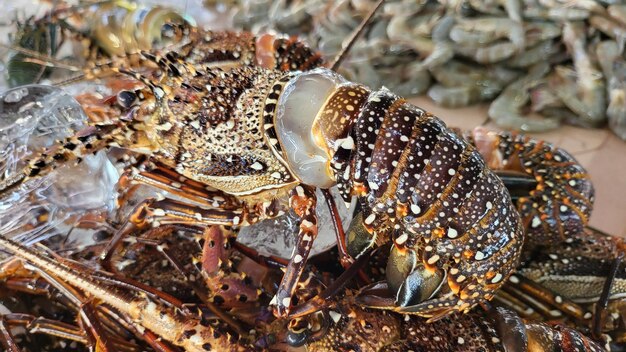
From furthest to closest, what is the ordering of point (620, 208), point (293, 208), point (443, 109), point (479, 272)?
point (443, 109) < point (620, 208) < point (293, 208) < point (479, 272)

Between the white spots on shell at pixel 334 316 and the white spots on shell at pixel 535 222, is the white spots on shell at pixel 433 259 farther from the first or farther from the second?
the white spots on shell at pixel 535 222

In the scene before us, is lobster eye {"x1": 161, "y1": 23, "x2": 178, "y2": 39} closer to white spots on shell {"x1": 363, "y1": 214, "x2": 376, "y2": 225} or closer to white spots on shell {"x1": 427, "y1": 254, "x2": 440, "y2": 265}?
white spots on shell {"x1": 363, "y1": 214, "x2": 376, "y2": 225}

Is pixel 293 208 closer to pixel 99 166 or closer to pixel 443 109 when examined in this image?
pixel 99 166

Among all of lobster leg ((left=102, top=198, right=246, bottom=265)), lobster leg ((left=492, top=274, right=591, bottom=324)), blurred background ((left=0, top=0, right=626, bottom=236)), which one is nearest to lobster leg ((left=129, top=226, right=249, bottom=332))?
lobster leg ((left=102, top=198, right=246, bottom=265))

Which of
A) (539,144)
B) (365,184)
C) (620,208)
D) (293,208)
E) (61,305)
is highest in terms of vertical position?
(365,184)

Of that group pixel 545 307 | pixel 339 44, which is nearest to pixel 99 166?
pixel 545 307

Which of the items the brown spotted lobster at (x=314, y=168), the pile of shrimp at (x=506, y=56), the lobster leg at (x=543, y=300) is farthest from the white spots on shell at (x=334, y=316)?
the pile of shrimp at (x=506, y=56)

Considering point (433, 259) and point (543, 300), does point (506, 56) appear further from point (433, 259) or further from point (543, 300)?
point (433, 259)

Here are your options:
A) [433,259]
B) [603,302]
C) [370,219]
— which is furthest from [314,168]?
[603,302]
